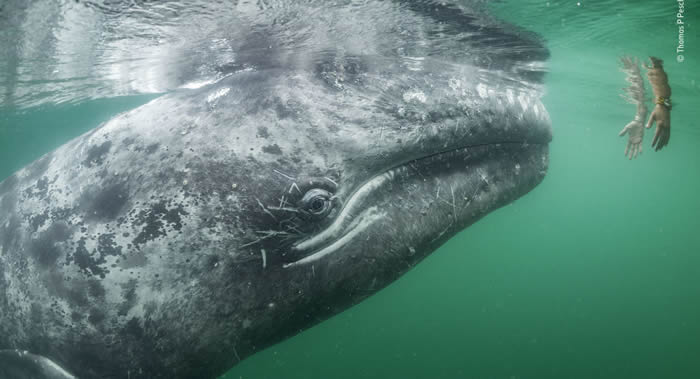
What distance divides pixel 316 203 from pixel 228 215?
0.62 metres

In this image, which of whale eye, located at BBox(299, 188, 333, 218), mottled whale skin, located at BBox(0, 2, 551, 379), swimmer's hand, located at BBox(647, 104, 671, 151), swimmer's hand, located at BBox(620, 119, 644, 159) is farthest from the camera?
swimmer's hand, located at BBox(620, 119, 644, 159)

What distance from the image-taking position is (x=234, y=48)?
707 cm

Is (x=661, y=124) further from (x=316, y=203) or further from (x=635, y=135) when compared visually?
(x=316, y=203)

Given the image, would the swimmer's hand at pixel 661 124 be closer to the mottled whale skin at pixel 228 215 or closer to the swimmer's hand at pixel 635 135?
the swimmer's hand at pixel 635 135

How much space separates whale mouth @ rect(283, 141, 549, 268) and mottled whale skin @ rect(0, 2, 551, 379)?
0.05 ft

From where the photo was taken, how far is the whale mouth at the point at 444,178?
280 centimetres

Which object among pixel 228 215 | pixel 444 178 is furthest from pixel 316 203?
pixel 444 178

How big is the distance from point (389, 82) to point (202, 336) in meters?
2.67

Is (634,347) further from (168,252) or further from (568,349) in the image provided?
(168,252)

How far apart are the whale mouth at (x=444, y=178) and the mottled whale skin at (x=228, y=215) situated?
0.05ft

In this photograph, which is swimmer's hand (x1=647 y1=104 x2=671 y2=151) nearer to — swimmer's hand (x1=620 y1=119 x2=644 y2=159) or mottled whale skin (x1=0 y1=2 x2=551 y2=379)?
swimmer's hand (x1=620 y1=119 x2=644 y2=159)

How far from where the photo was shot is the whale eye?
272 centimetres

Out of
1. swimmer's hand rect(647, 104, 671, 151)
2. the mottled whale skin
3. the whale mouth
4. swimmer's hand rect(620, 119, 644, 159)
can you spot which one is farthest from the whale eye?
swimmer's hand rect(620, 119, 644, 159)

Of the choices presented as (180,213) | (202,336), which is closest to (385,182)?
(180,213)
